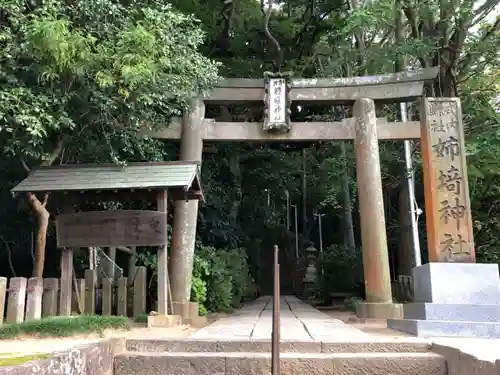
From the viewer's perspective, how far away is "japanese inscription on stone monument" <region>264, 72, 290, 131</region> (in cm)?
1116

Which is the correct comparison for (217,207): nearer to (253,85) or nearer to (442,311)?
(253,85)

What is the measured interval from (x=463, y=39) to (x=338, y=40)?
426 centimetres

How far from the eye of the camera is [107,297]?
8.35 meters

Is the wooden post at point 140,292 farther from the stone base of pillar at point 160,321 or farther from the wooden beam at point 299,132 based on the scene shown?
the wooden beam at point 299,132

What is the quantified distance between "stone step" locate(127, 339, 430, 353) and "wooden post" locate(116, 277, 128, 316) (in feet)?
13.1

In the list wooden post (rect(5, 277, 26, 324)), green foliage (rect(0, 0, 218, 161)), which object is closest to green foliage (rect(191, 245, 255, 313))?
green foliage (rect(0, 0, 218, 161))

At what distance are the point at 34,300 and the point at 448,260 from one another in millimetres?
6376

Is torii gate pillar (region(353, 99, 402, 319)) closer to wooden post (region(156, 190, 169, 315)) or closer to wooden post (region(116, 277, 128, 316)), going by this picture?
wooden post (region(156, 190, 169, 315))

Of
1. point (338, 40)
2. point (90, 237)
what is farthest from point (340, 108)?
point (90, 237)

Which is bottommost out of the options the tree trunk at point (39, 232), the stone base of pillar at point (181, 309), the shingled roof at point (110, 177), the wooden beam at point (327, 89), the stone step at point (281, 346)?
the stone base of pillar at point (181, 309)

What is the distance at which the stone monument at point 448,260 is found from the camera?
638 cm

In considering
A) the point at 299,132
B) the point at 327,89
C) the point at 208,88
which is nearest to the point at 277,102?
the point at 299,132

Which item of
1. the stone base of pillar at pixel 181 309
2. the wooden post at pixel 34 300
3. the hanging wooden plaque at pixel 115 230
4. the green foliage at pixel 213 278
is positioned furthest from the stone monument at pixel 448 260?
the wooden post at pixel 34 300

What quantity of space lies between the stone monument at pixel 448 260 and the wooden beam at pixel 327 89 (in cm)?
363
